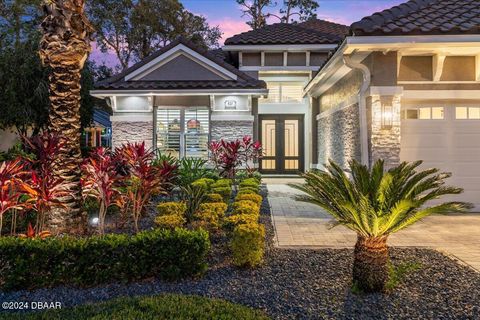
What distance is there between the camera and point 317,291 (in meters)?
4.63

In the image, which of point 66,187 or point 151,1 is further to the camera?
point 151,1

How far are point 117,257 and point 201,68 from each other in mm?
10813

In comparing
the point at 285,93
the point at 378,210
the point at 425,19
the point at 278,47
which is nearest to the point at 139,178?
the point at 378,210

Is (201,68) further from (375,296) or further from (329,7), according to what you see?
(329,7)

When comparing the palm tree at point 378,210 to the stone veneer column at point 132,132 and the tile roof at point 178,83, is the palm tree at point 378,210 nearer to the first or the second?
the tile roof at point 178,83

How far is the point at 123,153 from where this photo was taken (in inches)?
293

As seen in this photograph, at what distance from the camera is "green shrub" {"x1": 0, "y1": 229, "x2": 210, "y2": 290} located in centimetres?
474

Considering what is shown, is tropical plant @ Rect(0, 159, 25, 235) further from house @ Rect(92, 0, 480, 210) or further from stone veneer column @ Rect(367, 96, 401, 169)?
stone veneer column @ Rect(367, 96, 401, 169)

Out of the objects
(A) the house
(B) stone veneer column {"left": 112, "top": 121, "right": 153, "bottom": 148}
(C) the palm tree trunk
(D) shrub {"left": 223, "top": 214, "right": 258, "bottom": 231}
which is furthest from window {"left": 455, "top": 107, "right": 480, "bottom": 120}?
(B) stone veneer column {"left": 112, "top": 121, "right": 153, "bottom": 148}

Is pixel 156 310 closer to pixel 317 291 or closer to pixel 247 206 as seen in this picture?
pixel 317 291

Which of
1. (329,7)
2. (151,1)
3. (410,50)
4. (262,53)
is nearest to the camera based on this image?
(410,50)

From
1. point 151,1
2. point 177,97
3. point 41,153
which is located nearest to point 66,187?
point 41,153

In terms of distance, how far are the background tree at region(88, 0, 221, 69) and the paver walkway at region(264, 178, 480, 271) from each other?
22.9 m

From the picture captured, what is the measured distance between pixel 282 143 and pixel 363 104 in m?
8.91
